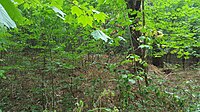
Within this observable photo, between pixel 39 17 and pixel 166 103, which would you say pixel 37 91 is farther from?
pixel 166 103

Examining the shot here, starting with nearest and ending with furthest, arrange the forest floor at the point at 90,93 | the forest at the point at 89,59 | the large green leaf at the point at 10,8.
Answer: the large green leaf at the point at 10,8, the forest at the point at 89,59, the forest floor at the point at 90,93

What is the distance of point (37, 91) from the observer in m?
4.50

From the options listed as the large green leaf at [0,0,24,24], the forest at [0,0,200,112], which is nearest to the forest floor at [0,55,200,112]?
the forest at [0,0,200,112]

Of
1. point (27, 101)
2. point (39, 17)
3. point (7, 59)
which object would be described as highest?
point (39, 17)

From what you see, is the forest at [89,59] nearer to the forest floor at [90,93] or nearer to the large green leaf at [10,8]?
the forest floor at [90,93]

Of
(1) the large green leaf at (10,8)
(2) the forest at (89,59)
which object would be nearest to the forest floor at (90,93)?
(2) the forest at (89,59)

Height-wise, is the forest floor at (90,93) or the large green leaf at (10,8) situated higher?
the large green leaf at (10,8)

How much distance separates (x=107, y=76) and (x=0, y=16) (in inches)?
168

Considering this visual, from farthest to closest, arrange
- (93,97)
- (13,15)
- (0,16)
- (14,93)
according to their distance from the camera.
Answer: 1. (14,93)
2. (93,97)
3. (13,15)
4. (0,16)

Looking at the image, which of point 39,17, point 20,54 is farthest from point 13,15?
point 20,54

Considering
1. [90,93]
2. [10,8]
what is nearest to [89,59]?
[90,93]

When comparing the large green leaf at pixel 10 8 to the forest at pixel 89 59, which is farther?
the forest at pixel 89 59

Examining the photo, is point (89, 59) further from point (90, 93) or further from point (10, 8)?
point (10, 8)

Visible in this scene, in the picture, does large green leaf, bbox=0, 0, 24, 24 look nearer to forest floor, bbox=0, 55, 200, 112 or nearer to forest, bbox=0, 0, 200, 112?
forest, bbox=0, 0, 200, 112
